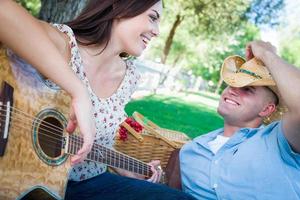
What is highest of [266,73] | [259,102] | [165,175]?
[266,73]

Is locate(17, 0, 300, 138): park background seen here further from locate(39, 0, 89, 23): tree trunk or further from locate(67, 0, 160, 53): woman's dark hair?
locate(67, 0, 160, 53): woman's dark hair

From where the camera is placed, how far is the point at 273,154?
2250 mm

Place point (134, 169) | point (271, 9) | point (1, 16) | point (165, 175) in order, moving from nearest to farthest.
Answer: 1. point (1, 16)
2. point (134, 169)
3. point (165, 175)
4. point (271, 9)

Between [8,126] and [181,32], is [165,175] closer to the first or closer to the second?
[8,126]

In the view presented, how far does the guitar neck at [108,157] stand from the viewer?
5.98ft

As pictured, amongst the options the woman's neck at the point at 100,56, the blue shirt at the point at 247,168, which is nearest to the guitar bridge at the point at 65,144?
the woman's neck at the point at 100,56

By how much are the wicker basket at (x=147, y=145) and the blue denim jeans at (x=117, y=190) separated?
746 millimetres

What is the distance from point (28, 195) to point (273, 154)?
1328 mm

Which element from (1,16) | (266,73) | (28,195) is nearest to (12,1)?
(1,16)

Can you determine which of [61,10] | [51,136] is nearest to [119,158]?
[51,136]

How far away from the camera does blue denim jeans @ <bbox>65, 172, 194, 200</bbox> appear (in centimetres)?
212

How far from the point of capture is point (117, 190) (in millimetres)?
2205

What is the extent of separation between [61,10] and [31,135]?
3096mm

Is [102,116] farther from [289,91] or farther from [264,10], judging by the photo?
[264,10]
